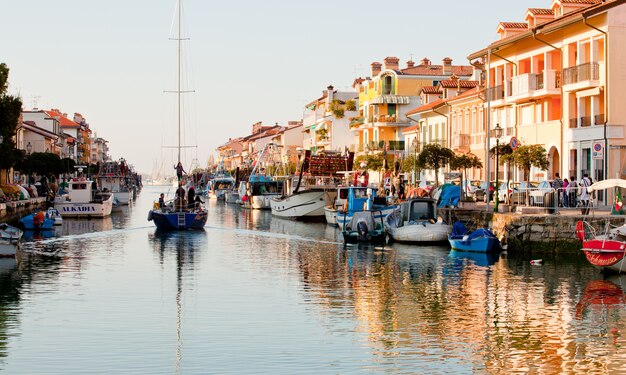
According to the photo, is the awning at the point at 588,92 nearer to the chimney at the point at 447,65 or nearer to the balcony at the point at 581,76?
the balcony at the point at 581,76

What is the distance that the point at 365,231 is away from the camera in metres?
49.9

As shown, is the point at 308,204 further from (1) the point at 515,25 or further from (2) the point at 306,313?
(2) the point at 306,313

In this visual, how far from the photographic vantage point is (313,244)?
166 ft

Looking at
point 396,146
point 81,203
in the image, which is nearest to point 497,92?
point 81,203

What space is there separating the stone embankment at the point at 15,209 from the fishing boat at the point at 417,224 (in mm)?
23360

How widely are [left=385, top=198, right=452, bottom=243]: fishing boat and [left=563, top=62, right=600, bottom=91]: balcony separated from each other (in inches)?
356

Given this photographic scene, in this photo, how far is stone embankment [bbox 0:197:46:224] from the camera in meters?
60.7

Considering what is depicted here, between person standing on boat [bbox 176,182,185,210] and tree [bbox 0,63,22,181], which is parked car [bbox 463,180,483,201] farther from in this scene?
tree [bbox 0,63,22,181]

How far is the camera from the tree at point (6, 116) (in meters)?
68.9

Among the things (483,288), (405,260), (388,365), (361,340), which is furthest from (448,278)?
(388,365)

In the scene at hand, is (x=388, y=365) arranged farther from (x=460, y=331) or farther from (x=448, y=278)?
(x=448, y=278)

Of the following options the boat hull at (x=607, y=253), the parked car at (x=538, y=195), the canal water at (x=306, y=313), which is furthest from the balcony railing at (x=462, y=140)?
the boat hull at (x=607, y=253)

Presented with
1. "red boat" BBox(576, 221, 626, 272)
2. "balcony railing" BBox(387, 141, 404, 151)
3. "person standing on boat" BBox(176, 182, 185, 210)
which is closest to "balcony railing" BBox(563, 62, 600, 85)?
"red boat" BBox(576, 221, 626, 272)

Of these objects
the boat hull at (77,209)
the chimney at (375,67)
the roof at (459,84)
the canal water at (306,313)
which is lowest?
the canal water at (306,313)
